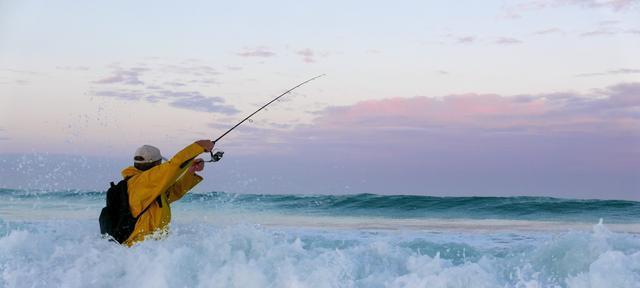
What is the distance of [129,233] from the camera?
5.47 metres

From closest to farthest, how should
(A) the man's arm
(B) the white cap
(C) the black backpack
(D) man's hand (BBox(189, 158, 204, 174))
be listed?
(A) the man's arm, (C) the black backpack, (B) the white cap, (D) man's hand (BBox(189, 158, 204, 174))

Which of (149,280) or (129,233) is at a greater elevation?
(129,233)

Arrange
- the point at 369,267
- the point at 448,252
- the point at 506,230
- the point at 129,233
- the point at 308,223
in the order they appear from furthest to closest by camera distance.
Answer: the point at 308,223 → the point at 506,230 → the point at 448,252 → the point at 369,267 → the point at 129,233

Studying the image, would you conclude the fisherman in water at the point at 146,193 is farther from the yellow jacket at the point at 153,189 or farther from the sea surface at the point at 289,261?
the sea surface at the point at 289,261

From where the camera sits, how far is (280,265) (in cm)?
582

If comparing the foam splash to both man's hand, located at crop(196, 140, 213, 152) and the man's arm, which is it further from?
man's hand, located at crop(196, 140, 213, 152)

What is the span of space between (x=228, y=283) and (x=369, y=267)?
3.86 ft

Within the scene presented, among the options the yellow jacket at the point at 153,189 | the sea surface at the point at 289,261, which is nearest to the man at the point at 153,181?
the yellow jacket at the point at 153,189

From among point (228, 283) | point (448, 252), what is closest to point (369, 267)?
point (228, 283)

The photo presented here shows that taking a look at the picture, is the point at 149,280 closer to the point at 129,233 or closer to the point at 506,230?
the point at 129,233

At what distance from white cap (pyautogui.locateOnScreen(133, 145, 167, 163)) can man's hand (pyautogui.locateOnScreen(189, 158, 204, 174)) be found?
0.95ft

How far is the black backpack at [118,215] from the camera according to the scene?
208 inches

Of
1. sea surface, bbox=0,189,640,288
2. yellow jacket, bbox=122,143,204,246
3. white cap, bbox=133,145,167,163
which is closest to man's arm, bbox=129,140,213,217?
yellow jacket, bbox=122,143,204,246

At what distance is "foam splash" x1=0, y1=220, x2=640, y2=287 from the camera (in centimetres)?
550
